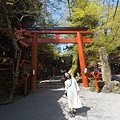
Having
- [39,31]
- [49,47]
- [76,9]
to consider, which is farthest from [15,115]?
[49,47]

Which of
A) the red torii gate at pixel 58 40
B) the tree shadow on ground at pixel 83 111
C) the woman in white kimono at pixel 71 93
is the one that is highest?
the red torii gate at pixel 58 40

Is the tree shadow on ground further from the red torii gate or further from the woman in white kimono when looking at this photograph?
the red torii gate

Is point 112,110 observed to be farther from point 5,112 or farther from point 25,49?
point 25,49

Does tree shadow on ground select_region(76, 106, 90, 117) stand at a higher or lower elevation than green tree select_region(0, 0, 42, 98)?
lower

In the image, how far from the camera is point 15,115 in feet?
19.4

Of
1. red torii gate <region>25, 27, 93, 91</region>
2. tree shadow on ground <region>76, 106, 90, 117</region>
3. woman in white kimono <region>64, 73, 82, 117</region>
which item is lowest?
tree shadow on ground <region>76, 106, 90, 117</region>

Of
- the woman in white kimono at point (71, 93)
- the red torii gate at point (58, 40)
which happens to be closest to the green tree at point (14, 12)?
the red torii gate at point (58, 40)

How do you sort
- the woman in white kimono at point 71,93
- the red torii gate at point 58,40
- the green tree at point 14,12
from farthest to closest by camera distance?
1. the red torii gate at point 58,40
2. the green tree at point 14,12
3. the woman in white kimono at point 71,93

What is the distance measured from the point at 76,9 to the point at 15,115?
40.3 feet

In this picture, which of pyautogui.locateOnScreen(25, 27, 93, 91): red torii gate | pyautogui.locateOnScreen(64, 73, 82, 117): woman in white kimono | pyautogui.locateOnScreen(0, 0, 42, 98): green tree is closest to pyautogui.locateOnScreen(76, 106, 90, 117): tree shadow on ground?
pyautogui.locateOnScreen(64, 73, 82, 117): woman in white kimono

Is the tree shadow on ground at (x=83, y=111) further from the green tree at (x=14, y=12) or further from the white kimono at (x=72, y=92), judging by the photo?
the green tree at (x=14, y=12)

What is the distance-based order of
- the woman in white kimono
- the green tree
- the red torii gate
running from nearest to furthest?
the woman in white kimono < the green tree < the red torii gate

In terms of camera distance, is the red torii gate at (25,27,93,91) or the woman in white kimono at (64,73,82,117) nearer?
the woman in white kimono at (64,73,82,117)

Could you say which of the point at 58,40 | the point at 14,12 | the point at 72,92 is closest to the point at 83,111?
the point at 72,92
